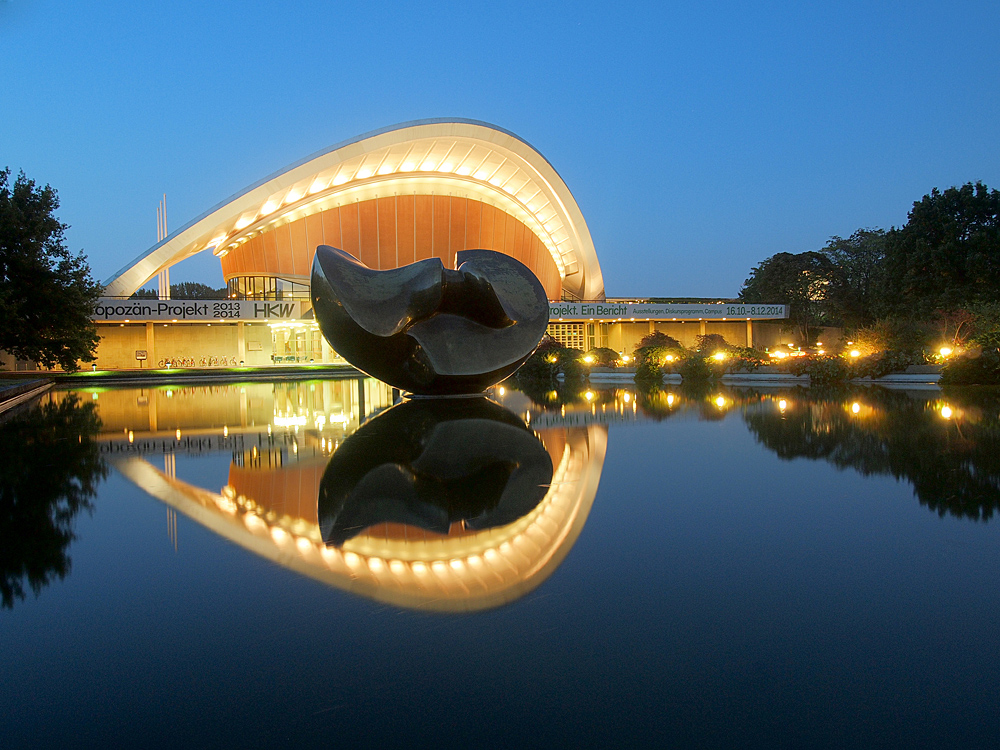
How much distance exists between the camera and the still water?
2559 mm

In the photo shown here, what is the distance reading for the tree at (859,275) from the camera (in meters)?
42.0

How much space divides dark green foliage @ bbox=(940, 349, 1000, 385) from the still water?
44.2 ft

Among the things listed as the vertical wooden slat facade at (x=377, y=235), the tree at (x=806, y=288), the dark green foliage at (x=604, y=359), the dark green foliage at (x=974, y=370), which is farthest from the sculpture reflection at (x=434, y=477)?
the tree at (x=806, y=288)

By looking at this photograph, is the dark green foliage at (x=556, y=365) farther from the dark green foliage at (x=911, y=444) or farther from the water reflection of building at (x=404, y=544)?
the water reflection of building at (x=404, y=544)

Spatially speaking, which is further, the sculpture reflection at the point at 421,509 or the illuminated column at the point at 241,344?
the illuminated column at the point at 241,344

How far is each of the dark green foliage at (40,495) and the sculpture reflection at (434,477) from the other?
70.5 inches

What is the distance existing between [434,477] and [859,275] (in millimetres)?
52056

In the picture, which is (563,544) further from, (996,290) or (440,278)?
(996,290)

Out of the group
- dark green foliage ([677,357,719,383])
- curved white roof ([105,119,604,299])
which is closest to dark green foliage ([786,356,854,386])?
dark green foliage ([677,357,719,383])

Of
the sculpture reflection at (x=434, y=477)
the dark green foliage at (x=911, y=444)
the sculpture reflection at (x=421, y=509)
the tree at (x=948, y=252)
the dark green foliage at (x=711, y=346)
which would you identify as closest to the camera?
the sculpture reflection at (x=421, y=509)

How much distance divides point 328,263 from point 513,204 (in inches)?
1339

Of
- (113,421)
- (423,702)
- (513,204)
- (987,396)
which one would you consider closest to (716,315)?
(513,204)

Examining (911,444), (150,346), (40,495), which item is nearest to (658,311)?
(150,346)

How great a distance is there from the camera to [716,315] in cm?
4494
